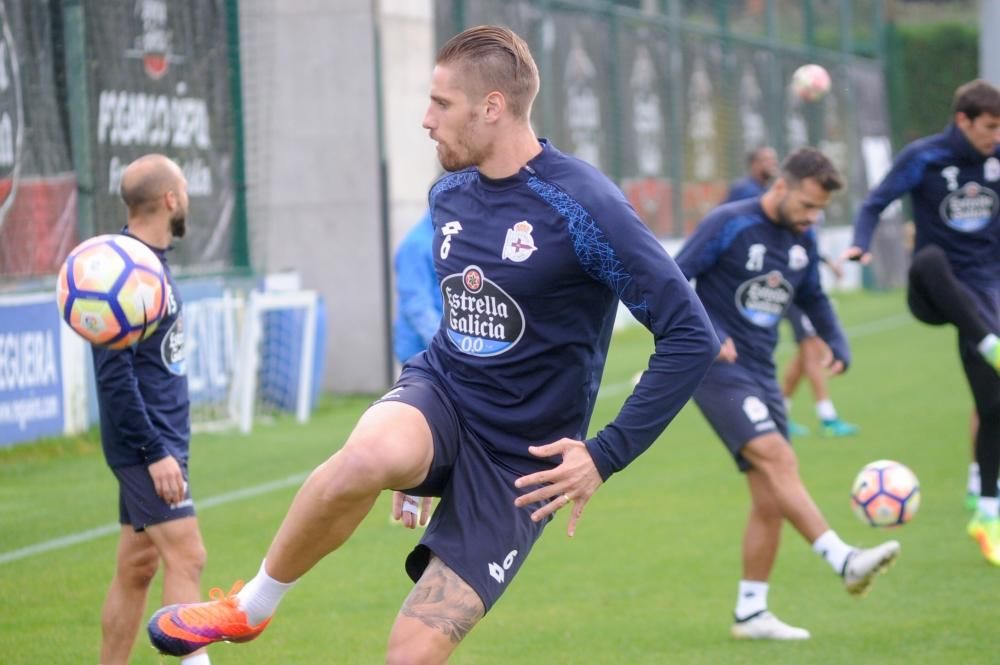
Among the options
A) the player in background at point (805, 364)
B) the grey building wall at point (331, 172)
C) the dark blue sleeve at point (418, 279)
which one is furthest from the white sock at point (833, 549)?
the grey building wall at point (331, 172)

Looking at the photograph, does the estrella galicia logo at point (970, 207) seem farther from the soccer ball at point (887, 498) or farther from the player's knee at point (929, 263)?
the soccer ball at point (887, 498)

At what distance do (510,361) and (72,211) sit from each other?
30.4ft

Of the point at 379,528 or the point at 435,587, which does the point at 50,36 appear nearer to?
the point at 379,528

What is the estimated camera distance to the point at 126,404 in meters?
5.50

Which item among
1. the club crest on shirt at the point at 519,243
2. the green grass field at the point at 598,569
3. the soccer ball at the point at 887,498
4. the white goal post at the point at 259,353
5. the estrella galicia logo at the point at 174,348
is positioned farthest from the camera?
the white goal post at the point at 259,353

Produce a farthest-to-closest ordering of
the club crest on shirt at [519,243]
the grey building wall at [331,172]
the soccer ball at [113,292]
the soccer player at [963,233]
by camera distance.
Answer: the grey building wall at [331,172], the soccer player at [963,233], the soccer ball at [113,292], the club crest on shirt at [519,243]

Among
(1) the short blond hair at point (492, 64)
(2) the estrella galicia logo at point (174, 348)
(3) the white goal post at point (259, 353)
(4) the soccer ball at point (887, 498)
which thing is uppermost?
(1) the short blond hair at point (492, 64)

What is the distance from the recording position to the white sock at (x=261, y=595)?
4555mm

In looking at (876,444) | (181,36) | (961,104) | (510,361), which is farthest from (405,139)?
(510,361)

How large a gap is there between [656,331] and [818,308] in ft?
11.5

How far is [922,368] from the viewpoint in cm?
1905

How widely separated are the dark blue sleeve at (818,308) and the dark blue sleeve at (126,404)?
344 centimetres

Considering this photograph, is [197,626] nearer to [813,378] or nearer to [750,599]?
[750,599]

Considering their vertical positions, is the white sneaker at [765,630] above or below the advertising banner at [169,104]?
below
